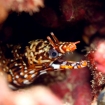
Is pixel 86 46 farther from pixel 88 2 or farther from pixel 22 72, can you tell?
pixel 22 72

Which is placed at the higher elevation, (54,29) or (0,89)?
(54,29)

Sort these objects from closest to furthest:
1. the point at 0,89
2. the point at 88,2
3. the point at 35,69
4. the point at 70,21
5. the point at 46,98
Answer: the point at 0,89 < the point at 46,98 < the point at 88,2 < the point at 70,21 < the point at 35,69

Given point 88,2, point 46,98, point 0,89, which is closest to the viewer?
point 0,89

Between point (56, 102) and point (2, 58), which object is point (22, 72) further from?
point (56, 102)

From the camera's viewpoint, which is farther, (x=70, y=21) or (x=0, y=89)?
(x=70, y=21)

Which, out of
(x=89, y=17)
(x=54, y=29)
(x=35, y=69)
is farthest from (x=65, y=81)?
(x=89, y=17)

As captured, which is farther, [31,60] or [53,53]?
[31,60]

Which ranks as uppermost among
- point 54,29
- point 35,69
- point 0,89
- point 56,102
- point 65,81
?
point 54,29
